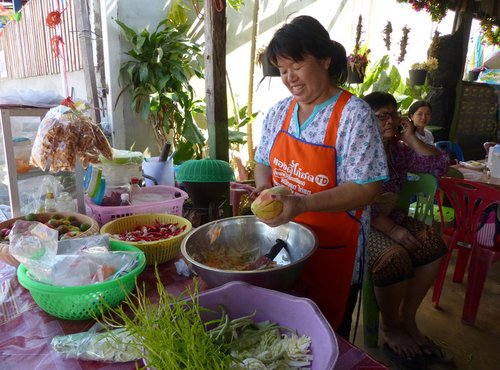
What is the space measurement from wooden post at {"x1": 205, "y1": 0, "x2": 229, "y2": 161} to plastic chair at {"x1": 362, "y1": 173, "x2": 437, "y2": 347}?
1407mm

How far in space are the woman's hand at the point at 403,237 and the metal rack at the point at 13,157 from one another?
6.30ft

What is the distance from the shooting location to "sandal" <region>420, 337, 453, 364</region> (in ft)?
7.96

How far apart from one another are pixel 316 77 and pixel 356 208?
553 mm

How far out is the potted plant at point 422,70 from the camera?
5.94 meters

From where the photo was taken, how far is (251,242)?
1546 millimetres

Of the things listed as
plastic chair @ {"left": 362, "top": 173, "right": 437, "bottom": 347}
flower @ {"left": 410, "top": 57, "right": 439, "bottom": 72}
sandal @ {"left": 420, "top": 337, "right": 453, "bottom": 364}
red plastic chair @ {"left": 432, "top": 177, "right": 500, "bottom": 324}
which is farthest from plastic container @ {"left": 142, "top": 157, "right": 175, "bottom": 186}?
flower @ {"left": 410, "top": 57, "right": 439, "bottom": 72}

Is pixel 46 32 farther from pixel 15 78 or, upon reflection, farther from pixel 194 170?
pixel 194 170

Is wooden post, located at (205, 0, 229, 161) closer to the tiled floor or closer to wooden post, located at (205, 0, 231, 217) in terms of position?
wooden post, located at (205, 0, 231, 217)

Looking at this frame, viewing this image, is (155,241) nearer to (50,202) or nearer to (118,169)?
(50,202)

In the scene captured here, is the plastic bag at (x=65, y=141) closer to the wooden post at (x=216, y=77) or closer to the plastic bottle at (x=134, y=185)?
the plastic bottle at (x=134, y=185)

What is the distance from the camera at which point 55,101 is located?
5.70 ft

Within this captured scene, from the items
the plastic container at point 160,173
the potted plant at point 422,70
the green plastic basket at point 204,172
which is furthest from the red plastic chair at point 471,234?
the potted plant at point 422,70

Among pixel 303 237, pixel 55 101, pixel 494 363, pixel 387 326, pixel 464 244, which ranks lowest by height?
pixel 494 363

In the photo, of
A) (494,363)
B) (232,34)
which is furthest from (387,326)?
(232,34)
